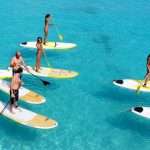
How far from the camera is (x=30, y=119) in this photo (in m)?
13.9

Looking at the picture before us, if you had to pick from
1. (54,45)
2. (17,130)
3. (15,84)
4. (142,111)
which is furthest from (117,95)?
(54,45)

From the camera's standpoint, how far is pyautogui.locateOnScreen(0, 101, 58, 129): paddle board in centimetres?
1361

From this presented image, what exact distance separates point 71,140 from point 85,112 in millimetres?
2252

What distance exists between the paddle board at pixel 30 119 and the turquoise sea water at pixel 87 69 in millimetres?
496

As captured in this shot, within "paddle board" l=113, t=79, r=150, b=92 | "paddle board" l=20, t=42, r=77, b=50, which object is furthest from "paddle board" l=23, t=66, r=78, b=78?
"paddle board" l=20, t=42, r=77, b=50

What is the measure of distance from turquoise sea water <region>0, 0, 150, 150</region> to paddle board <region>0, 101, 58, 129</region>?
1.63 feet

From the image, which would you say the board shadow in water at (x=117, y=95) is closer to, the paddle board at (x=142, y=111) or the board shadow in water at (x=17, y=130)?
the paddle board at (x=142, y=111)

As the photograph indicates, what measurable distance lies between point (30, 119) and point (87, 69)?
688 cm

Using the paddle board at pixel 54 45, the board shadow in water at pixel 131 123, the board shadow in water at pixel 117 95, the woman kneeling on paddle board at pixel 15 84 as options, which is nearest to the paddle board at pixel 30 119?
the woman kneeling on paddle board at pixel 15 84

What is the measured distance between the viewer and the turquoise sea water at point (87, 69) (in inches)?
550

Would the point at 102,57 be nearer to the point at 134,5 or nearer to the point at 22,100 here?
the point at 22,100

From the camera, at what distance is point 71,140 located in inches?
543

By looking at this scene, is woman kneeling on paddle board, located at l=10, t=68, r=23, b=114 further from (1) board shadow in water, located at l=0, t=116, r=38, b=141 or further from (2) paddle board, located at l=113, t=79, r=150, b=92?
(2) paddle board, located at l=113, t=79, r=150, b=92

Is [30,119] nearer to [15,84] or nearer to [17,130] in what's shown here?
[17,130]
